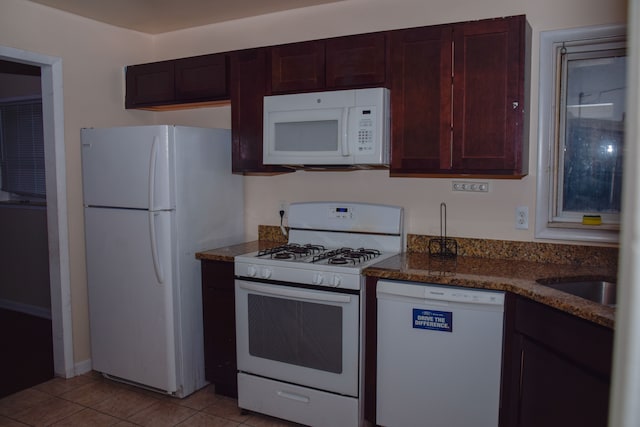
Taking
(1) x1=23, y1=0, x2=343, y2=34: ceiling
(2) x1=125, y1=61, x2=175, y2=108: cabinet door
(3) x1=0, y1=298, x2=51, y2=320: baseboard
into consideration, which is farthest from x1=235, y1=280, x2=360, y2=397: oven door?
(3) x1=0, y1=298, x2=51, y2=320: baseboard

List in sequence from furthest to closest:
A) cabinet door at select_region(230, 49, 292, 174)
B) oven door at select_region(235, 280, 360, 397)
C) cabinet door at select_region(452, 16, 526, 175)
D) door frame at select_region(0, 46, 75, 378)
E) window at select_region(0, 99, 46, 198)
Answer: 1. window at select_region(0, 99, 46, 198)
2. door frame at select_region(0, 46, 75, 378)
3. cabinet door at select_region(230, 49, 292, 174)
4. oven door at select_region(235, 280, 360, 397)
5. cabinet door at select_region(452, 16, 526, 175)

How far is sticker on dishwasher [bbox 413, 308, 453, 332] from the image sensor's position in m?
2.34

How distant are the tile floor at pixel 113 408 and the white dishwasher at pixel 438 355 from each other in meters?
0.70

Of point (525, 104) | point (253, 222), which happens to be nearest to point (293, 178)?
point (253, 222)

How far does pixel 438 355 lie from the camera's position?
2379mm

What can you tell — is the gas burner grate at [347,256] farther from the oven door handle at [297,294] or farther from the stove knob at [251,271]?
the stove knob at [251,271]

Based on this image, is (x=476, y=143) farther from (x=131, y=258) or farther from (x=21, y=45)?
(x=21, y=45)

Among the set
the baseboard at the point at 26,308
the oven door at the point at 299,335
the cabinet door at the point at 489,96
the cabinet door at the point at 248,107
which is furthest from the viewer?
the baseboard at the point at 26,308

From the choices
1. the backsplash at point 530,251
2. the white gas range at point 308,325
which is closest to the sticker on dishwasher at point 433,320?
the white gas range at point 308,325

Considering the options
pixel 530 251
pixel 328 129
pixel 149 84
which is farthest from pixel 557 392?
pixel 149 84

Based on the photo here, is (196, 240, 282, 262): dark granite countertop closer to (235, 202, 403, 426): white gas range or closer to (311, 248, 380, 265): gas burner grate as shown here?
(235, 202, 403, 426): white gas range

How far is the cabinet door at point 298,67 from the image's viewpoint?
2883mm

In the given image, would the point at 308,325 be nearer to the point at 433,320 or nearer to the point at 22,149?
the point at 433,320

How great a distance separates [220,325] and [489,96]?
6.50 ft
